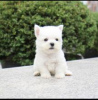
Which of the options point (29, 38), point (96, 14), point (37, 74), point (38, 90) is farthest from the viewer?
point (96, 14)

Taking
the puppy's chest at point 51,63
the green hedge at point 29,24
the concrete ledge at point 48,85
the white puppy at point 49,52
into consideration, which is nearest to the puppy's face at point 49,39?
the white puppy at point 49,52

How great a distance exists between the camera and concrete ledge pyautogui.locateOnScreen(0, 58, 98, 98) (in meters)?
3.03

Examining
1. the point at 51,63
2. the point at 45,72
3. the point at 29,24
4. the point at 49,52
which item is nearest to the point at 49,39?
the point at 49,52

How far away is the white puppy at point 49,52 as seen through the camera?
11.1ft

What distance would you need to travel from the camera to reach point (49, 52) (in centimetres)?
350

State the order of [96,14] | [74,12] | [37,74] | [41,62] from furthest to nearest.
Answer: [96,14]
[74,12]
[37,74]
[41,62]

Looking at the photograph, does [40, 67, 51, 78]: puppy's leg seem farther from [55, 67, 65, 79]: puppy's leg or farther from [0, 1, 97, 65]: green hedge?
[0, 1, 97, 65]: green hedge

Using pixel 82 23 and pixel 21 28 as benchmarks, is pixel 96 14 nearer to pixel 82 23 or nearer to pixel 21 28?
pixel 82 23

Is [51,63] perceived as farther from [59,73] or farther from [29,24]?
[29,24]

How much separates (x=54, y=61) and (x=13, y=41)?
2386 millimetres

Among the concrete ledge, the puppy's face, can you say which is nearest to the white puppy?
the puppy's face

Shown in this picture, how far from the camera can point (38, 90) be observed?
3219 millimetres

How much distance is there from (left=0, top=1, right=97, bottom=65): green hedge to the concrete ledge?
1429mm

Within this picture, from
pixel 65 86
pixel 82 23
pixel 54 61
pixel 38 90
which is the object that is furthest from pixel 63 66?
pixel 82 23
